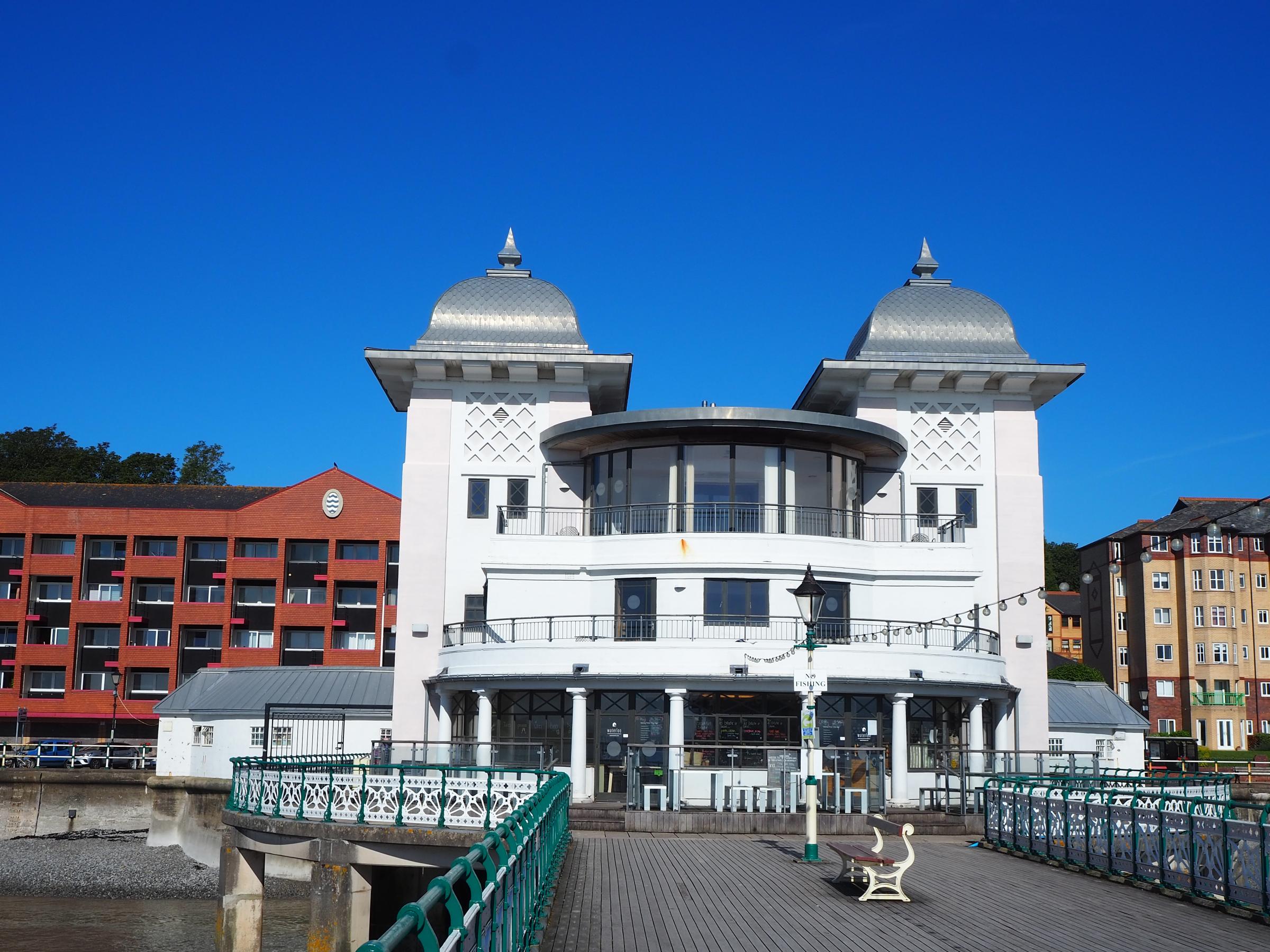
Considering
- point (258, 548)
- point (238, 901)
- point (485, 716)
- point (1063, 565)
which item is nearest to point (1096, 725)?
point (485, 716)

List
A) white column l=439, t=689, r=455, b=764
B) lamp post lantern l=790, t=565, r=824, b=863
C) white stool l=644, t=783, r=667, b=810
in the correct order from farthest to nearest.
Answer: white column l=439, t=689, r=455, b=764, white stool l=644, t=783, r=667, b=810, lamp post lantern l=790, t=565, r=824, b=863

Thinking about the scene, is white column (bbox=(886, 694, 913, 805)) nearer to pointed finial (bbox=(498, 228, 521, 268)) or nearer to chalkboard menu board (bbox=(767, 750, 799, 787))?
chalkboard menu board (bbox=(767, 750, 799, 787))

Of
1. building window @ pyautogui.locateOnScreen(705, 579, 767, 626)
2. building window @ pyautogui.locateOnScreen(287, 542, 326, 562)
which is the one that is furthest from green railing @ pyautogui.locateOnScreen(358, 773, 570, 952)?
building window @ pyautogui.locateOnScreen(287, 542, 326, 562)

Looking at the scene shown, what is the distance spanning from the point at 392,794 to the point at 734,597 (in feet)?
46.4

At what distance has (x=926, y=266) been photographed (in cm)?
4191

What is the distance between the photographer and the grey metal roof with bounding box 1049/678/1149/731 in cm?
3925

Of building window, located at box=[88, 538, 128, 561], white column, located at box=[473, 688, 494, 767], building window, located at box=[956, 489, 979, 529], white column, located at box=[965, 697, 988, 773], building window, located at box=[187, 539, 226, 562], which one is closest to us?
white column, located at box=[473, 688, 494, 767]

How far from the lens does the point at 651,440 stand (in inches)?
1371

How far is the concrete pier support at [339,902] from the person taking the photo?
2020 cm

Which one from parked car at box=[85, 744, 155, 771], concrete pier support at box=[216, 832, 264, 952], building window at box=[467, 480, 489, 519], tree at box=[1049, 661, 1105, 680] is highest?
building window at box=[467, 480, 489, 519]

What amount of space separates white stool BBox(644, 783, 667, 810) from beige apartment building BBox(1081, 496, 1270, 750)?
4842 cm

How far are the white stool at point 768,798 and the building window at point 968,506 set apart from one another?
1359cm

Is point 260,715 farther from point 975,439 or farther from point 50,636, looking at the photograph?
point 50,636

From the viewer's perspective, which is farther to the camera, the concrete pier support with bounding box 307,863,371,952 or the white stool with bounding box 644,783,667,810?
the white stool with bounding box 644,783,667,810
